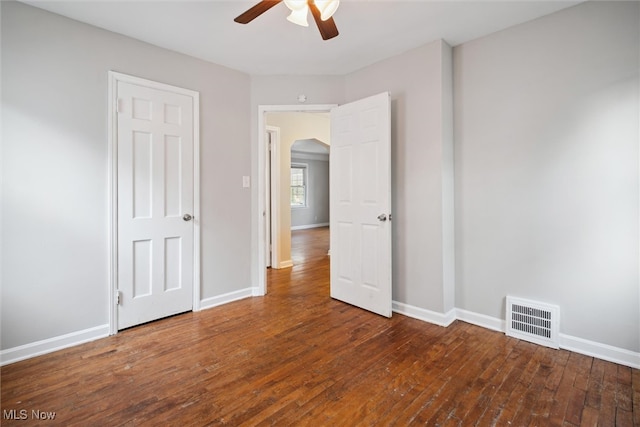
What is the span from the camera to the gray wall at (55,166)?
82.5 inches

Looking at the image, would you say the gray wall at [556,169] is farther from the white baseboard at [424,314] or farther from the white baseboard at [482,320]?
the white baseboard at [424,314]

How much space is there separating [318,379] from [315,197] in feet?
29.5

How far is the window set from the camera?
10.3 meters

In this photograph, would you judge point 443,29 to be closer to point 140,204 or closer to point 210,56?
point 210,56

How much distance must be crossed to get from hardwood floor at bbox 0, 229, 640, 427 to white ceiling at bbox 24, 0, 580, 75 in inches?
99.7

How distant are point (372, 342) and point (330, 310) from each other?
29.1 inches

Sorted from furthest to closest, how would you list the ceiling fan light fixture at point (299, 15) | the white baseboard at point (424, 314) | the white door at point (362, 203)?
the white door at point (362, 203), the white baseboard at point (424, 314), the ceiling fan light fixture at point (299, 15)

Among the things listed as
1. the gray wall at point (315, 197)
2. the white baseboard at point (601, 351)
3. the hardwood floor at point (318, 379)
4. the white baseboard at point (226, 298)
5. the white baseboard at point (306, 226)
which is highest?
the gray wall at point (315, 197)

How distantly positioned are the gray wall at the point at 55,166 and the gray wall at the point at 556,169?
298 cm

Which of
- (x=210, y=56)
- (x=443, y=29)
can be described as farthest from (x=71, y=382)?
(x=443, y=29)

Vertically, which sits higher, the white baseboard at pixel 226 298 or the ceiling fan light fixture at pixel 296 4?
the ceiling fan light fixture at pixel 296 4

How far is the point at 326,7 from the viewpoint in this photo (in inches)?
69.0

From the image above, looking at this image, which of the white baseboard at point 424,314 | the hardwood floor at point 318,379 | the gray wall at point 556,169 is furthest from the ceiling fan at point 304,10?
the white baseboard at point 424,314

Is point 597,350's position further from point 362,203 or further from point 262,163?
point 262,163
